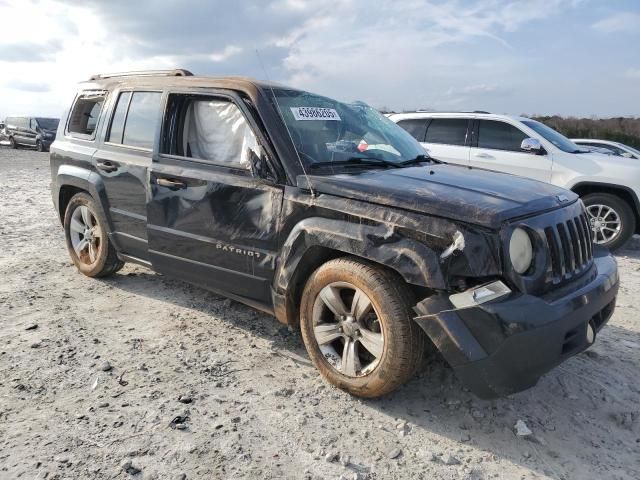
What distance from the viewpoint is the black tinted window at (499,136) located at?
305 inches

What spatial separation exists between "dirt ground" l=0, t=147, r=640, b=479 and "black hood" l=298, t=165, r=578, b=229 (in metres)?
1.17

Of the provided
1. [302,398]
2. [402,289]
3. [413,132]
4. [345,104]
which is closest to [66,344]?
[302,398]

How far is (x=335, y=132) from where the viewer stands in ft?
12.1

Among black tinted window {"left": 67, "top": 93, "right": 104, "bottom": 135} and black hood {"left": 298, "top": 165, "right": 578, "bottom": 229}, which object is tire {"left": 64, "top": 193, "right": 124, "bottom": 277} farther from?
black hood {"left": 298, "top": 165, "right": 578, "bottom": 229}

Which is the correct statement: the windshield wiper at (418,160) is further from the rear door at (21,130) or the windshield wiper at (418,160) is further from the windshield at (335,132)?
the rear door at (21,130)

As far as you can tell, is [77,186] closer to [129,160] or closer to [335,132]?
[129,160]

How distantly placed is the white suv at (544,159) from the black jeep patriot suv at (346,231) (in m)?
3.72

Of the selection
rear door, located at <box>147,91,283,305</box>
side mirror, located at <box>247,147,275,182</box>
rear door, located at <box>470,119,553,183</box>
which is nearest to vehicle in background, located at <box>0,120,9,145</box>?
rear door, located at <box>470,119,553,183</box>

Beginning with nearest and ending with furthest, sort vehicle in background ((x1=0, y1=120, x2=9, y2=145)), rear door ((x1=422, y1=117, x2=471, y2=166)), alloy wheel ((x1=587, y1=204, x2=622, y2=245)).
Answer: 1. alloy wheel ((x1=587, y1=204, x2=622, y2=245))
2. rear door ((x1=422, y1=117, x2=471, y2=166))
3. vehicle in background ((x1=0, y1=120, x2=9, y2=145))

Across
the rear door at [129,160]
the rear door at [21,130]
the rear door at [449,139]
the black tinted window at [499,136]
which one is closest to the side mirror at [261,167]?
the rear door at [129,160]

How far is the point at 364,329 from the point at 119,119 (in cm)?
294

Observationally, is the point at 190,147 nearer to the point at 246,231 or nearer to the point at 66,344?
the point at 246,231

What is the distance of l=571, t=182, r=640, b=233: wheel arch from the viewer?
705cm

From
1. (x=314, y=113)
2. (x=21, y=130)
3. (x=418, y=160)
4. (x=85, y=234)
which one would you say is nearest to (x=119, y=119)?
(x=85, y=234)
